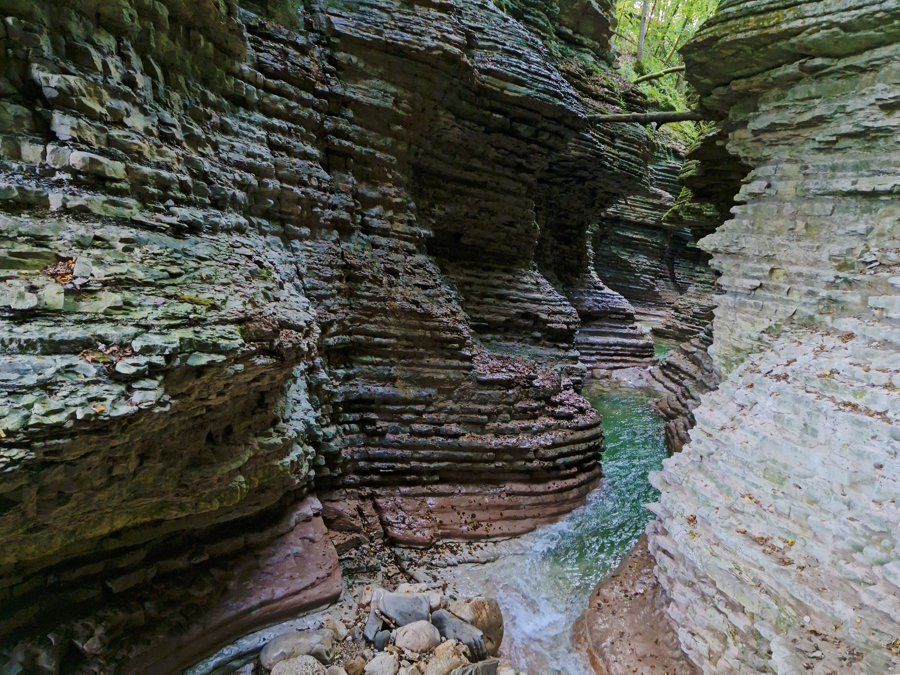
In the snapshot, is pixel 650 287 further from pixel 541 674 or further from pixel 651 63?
pixel 541 674

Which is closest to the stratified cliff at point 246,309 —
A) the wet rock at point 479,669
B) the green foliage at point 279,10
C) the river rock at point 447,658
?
the green foliage at point 279,10

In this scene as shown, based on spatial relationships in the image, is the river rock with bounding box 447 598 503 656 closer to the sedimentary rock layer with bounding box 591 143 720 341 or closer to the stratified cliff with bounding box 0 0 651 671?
the stratified cliff with bounding box 0 0 651 671

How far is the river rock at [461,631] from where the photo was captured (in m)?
5.38

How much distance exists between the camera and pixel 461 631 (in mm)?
5480

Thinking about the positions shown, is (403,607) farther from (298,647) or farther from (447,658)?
(298,647)

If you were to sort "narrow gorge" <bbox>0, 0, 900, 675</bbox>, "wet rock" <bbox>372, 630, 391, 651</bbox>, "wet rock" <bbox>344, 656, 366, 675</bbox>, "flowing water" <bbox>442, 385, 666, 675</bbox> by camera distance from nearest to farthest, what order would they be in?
"narrow gorge" <bbox>0, 0, 900, 675</bbox>
"wet rock" <bbox>344, 656, 366, 675</bbox>
"wet rock" <bbox>372, 630, 391, 651</bbox>
"flowing water" <bbox>442, 385, 666, 675</bbox>

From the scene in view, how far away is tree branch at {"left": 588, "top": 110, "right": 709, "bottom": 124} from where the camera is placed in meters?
10.7

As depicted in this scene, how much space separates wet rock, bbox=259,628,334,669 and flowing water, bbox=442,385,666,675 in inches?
88.0

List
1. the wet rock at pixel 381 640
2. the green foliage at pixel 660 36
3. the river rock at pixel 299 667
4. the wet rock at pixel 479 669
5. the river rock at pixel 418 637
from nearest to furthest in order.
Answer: the river rock at pixel 299 667
the wet rock at pixel 479 669
the river rock at pixel 418 637
the wet rock at pixel 381 640
the green foliage at pixel 660 36

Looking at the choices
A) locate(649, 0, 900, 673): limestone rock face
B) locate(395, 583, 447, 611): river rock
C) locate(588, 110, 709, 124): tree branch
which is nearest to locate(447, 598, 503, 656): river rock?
locate(395, 583, 447, 611): river rock

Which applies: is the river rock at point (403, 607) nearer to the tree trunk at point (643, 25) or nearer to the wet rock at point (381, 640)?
the wet rock at point (381, 640)

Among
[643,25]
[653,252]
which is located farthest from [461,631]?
[653,252]

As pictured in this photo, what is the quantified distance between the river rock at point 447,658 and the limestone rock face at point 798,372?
2.44m

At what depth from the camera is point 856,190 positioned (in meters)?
7.29
